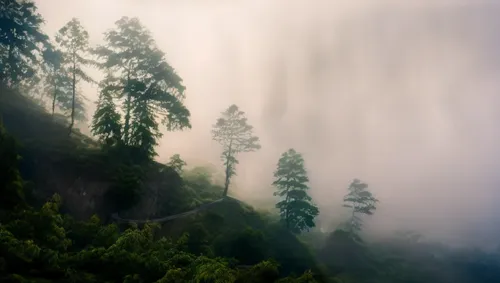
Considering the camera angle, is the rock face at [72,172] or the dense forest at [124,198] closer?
the dense forest at [124,198]

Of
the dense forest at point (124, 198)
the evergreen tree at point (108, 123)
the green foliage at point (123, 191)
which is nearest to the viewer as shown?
the dense forest at point (124, 198)

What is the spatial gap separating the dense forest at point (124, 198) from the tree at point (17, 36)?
0.12 metres

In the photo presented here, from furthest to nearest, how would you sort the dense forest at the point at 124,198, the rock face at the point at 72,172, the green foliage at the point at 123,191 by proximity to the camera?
1. the green foliage at the point at 123,191
2. the rock face at the point at 72,172
3. the dense forest at the point at 124,198

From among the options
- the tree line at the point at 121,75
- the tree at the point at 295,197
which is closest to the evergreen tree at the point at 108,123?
the tree line at the point at 121,75

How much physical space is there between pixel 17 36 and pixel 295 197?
42635 millimetres

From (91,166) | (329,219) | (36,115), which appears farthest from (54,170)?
(329,219)

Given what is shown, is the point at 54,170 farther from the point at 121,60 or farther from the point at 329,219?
the point at 329,219

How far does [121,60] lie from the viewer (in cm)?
4034

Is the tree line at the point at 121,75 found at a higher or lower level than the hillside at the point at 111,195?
higher

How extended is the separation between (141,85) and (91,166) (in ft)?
36.6

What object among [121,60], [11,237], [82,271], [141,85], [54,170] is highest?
[121,60]

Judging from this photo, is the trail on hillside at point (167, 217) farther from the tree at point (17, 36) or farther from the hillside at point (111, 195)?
the tree at point (17, 36)

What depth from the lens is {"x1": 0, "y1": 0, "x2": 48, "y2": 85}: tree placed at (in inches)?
1607

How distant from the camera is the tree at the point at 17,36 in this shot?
40.8m
